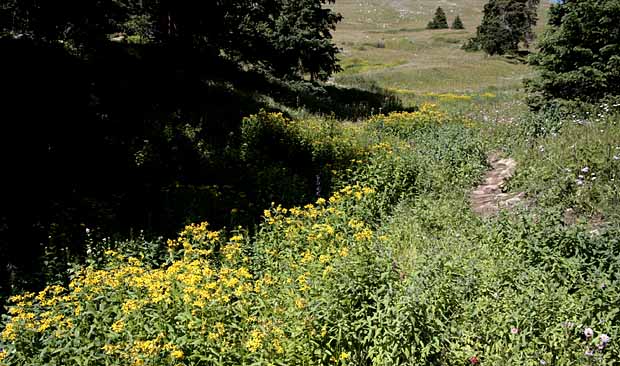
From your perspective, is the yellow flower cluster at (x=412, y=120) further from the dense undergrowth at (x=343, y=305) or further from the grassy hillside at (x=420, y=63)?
the grassy hillside at (x=420, y=63)

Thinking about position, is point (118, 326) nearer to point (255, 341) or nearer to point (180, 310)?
point (180, 310)

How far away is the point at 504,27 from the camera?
5466 centimetres

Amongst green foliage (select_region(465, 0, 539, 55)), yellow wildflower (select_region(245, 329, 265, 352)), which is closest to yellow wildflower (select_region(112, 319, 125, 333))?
yellow wildflower (select_region(245, 329, 265, 352))

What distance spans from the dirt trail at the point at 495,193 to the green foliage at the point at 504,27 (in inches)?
1930

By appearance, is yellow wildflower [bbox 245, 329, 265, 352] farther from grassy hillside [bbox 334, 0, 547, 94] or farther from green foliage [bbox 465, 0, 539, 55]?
green foliage [bbox 465, 0, 539, 55]

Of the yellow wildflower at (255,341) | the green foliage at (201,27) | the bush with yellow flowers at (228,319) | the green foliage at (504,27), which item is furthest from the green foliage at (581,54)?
the green foliage at (504,27)

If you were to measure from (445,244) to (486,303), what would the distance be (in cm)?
153

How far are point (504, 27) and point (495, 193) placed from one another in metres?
54.2

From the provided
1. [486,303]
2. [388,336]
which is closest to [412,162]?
[486,303]

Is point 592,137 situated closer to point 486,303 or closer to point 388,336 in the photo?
point 486,303

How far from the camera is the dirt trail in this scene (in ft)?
22.3

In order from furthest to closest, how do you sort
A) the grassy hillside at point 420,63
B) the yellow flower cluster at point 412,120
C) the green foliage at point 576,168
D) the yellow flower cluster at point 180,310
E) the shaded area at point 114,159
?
the grassy hillside at point 420,63 < the yellow flower cluster at point 412,120 < the green foliage at point 576,168 < the shaded area at point 114,159 < the yellow flower cluster at point 180,310

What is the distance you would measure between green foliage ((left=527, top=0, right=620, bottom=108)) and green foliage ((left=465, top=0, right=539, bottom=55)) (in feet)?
146

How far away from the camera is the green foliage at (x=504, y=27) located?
2099 inches
